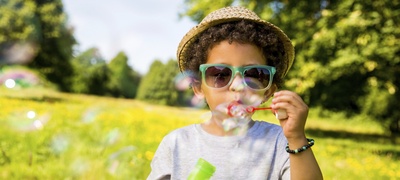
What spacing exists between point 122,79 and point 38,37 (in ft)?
45.8

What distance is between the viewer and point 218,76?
181 centimetres

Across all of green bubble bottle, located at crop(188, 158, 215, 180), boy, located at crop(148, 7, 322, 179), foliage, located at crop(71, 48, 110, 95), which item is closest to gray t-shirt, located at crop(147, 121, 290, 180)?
boy, located at crop(148, 7, 322, 179)

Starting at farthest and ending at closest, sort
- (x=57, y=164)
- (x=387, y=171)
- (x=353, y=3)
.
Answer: (x=353, y=3)
(x=387, y=171)
(x=57, y=164)

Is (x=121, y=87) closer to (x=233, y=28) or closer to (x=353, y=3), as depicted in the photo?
(x=353, y=3)

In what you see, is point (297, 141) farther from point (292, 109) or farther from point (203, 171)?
point (203, 171)

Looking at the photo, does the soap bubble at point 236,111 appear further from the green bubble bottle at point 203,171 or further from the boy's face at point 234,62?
the green bubble bottle at point 203,171

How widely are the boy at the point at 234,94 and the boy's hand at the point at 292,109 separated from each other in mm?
194

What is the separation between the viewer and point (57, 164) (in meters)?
3.67

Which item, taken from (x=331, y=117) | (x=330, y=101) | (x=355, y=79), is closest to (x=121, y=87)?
(x=331, y=117)

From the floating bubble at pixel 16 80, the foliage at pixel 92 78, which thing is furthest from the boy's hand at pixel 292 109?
the foliage at pixel 92 78

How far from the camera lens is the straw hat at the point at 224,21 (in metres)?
1.94

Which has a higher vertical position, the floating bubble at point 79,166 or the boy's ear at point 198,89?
the boy's ear at point 198,89

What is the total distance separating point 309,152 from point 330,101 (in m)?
12.7

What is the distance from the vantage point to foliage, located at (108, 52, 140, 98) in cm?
3098
